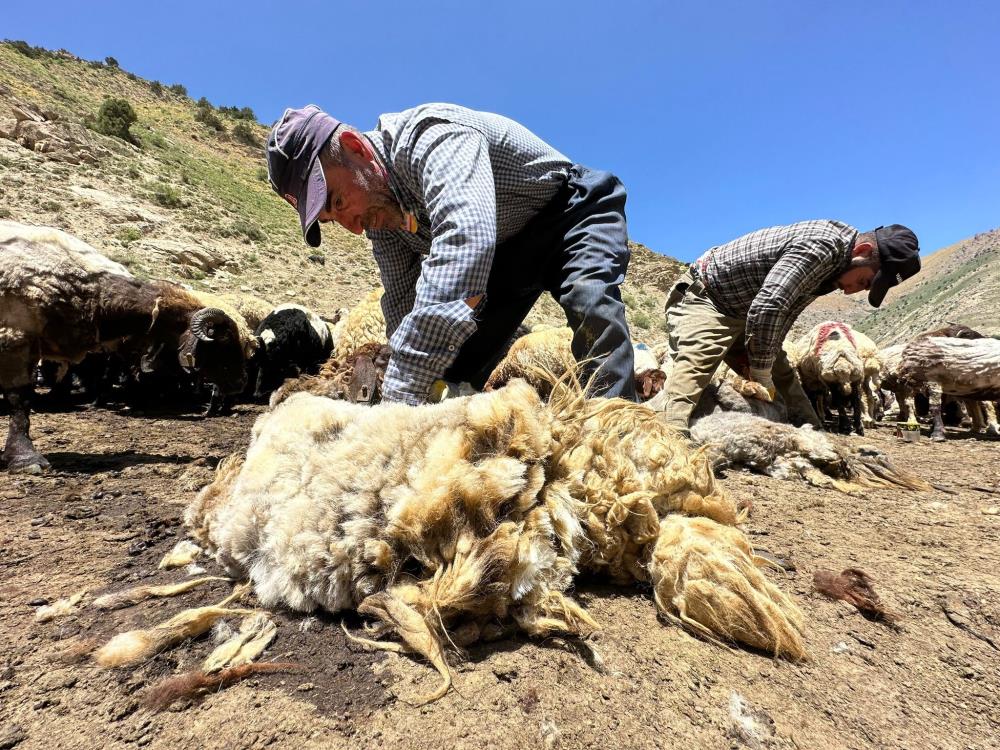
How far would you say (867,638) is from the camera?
1300 mm

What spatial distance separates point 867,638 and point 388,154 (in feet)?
7.44

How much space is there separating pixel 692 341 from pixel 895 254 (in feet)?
4.83

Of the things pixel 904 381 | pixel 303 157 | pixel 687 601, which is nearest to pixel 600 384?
pixel 687 601

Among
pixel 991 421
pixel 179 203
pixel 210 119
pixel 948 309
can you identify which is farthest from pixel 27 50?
pixel 948 309

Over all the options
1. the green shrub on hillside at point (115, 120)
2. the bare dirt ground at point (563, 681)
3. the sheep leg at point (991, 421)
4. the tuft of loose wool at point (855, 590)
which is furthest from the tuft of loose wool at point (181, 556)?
the green shrub on hillside at point (115, 120)

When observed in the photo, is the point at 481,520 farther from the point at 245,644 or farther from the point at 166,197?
the point at 166,197

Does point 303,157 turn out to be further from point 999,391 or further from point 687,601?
point 999,391

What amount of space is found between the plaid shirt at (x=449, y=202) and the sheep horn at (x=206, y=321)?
5649 millimetres

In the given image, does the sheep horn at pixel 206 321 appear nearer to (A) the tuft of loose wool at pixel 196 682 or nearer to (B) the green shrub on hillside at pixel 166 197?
(A) the tuft of loose wool at pixel 196 682

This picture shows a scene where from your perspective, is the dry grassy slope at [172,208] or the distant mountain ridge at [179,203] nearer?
the dry grassy slope at [172,208]

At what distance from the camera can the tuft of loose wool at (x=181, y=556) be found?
1.63 m

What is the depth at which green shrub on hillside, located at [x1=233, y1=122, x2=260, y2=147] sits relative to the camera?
1603 inches

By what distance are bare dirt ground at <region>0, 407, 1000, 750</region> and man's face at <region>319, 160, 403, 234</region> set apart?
4.67ft

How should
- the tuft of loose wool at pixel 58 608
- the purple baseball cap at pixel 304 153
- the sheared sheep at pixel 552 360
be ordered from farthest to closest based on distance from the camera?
1. the sheared sheep at pixel 552 360
2. the purple baseball cap at pixel 304 153
3. the tuft of loose wool at pixel 58 608
